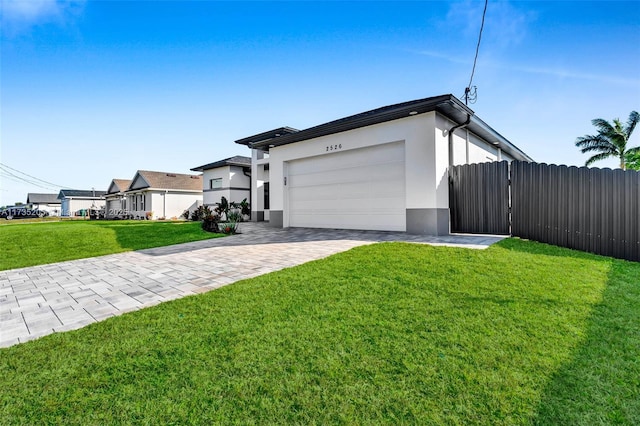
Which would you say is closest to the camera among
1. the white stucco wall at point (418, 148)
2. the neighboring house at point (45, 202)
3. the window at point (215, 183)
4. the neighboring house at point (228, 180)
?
the white stucco wall at point (418, 148)

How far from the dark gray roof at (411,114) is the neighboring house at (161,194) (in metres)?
17.2

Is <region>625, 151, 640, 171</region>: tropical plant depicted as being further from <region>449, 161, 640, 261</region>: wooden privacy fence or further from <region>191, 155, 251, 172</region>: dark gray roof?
<region>191, 155, 251, 172</region>: dark gray roof

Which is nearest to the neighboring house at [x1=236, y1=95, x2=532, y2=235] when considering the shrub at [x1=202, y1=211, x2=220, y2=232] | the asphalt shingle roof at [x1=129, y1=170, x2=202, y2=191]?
the shrub at [x1=202, y1=211, x2=220, y2=232]

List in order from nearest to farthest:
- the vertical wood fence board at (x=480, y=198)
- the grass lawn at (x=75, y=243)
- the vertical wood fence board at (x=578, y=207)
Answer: the vertical wood fence board at (x=578, y=207)
the grass lawn at (x=75, y=243)
the vertical wood fence board at (x=480, y=198)

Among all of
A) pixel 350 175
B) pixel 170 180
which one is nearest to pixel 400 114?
pixel 350 175

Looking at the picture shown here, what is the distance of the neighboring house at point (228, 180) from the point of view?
20.0 metres

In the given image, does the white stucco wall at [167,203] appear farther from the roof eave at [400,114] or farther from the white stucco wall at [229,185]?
the roof eave at [400,114]

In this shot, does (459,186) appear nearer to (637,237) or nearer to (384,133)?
(384,133)

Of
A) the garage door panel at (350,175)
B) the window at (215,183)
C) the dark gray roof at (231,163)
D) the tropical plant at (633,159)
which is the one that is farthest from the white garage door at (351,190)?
the tropical plant at (633,159)

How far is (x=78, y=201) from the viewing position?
139ft

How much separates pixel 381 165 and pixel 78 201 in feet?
165

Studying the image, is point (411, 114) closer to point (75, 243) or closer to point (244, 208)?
point (75, 243)

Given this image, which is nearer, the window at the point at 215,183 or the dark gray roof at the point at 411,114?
the dark gray roof at the point at 411,114

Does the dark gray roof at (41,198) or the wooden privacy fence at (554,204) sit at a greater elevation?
the dark gray roof at (41,198)
